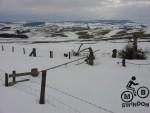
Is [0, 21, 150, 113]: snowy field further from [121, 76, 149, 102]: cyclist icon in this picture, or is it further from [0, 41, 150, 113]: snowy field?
[121, 76, 149, 102]: cyclist icon

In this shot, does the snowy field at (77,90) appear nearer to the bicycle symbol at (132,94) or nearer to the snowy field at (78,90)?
the snowy field at (78,90)

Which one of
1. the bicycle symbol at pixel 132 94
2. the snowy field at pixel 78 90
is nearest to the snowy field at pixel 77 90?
the snowy field at pixel 78 90

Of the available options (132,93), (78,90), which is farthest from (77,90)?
(132,93)

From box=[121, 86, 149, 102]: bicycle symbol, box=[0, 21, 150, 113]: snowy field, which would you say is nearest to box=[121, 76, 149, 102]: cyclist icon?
box=[121, 86, 149, 102]: bicycle symbol

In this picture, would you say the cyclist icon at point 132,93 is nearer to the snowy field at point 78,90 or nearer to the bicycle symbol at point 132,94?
the bicycle symbol at point 132,94

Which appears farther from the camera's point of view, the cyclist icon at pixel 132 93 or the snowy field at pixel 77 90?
the cyclist icon at pixel 132 93

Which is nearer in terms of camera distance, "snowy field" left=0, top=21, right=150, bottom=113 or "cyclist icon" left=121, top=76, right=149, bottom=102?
"snowy field" left=0, top=21, right=150, bottom=113

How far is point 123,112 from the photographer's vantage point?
10.8 metres

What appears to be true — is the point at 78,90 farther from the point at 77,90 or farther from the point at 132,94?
the point at 132,94

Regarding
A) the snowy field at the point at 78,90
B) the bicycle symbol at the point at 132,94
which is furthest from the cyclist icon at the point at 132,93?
the snowy field at the point at 78,90

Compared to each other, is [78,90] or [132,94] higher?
[132,94]

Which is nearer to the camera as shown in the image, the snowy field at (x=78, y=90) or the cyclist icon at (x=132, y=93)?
the snowy field at (x=78, y=90)

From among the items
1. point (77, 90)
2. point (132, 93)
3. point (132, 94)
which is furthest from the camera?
point (77, 90)

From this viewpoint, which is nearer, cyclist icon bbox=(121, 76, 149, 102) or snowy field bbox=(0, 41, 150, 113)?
snowy field bbox=(0, 41, 150, 113)
